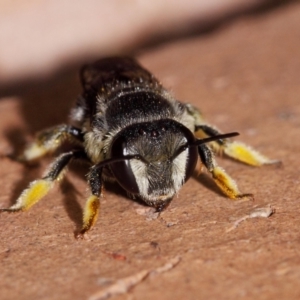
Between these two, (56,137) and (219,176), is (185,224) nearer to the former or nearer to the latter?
(219,176)

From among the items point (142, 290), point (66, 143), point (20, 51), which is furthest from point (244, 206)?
point (20, 51)

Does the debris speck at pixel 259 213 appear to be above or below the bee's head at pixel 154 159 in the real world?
below

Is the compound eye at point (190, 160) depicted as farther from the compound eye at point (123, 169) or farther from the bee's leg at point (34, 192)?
the bee's leg at point (34, 192)

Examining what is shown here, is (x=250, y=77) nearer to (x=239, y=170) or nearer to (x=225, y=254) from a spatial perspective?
(x=239, y=170)

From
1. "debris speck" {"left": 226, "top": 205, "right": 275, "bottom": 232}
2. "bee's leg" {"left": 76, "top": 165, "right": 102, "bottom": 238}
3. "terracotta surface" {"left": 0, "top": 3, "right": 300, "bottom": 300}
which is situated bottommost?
"debris speck" {"left": 226, "top": 205, "right": 275, "bottom": 232}

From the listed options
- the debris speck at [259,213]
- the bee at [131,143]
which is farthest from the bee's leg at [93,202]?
the debris speck at [259,213]

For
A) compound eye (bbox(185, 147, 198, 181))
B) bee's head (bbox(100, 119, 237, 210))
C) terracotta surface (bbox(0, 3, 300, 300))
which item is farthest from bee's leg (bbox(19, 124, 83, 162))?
compound eye (bbox(185, 147, 198, 181))

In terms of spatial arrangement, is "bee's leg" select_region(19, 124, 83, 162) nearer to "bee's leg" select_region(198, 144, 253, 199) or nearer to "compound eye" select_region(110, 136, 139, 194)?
"compound eye" select_region(110, 136, 139, 194)
